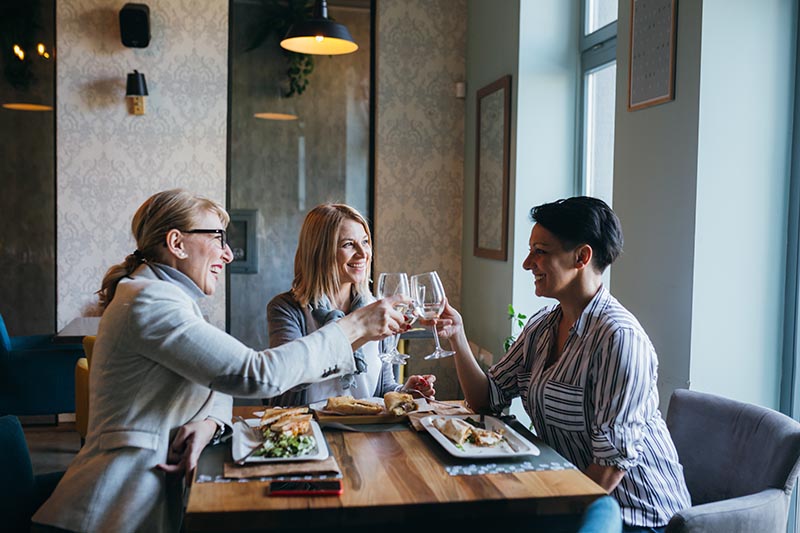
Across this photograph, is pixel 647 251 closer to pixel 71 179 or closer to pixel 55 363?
pixel 55 363

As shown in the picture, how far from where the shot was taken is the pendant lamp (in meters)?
4.00

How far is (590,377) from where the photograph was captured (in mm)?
1907

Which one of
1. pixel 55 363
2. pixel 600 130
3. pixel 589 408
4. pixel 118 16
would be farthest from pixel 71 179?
pixel 589 408

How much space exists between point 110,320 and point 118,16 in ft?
12.3

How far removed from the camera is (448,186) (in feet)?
16.9

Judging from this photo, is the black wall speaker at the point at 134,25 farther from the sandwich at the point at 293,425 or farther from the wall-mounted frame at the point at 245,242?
the sandwich at the point at 293,425

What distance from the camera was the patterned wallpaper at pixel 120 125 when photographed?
476cm

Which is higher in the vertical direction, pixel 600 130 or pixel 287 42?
pixel 287 42

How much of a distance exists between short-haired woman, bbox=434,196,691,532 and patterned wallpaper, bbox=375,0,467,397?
288 centimetres

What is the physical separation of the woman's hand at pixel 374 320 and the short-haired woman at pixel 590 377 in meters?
0.29

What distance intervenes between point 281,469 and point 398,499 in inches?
11.1

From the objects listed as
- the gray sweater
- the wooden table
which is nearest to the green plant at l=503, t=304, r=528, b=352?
the gray sweater

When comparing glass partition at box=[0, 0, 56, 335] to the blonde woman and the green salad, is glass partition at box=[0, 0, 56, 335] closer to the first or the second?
the blonde woman

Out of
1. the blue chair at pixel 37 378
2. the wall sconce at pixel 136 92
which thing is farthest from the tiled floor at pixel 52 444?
the wall sconce at pixel 136 92
